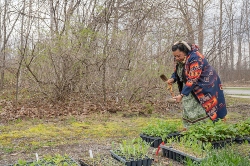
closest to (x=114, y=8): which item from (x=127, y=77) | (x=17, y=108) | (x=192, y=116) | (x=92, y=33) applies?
(x=92, y=33)

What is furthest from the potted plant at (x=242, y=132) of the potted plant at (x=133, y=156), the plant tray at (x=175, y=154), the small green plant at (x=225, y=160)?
the potted plant at (x=133, y=156)

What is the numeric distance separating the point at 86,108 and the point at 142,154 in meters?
5.15

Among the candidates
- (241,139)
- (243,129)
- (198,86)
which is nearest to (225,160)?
(241,139)

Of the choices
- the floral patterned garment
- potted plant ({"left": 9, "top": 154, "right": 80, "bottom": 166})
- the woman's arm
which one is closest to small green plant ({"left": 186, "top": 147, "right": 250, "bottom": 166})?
potted plant ({"left": 9, "top": 154, "right": 80, "bottom": 166})

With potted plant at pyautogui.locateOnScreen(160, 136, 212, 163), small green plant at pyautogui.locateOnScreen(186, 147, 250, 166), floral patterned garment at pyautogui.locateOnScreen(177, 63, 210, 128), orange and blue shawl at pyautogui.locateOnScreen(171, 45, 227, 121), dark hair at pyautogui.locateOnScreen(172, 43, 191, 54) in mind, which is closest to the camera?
small green plant at pyautogui.locateOnScreen(186, 147, 250, 166)

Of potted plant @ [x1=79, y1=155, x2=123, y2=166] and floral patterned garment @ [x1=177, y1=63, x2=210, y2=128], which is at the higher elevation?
floral patterned garment @ [x1=177, y1=63, x2=210, y2=128]

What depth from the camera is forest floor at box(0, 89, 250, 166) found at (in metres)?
4.49

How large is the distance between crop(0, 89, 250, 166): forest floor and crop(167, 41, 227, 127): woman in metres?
1.07

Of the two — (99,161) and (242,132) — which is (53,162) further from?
(242,132)

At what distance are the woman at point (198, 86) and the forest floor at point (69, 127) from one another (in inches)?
42.0

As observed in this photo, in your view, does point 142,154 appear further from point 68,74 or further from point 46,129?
point 68,74

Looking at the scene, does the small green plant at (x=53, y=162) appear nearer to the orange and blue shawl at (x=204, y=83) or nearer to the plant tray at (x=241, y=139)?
the orange and blue shawl at (x=204, y=83)

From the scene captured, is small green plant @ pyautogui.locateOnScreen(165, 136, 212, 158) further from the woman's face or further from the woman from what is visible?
the woman's face

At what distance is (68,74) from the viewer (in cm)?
872
